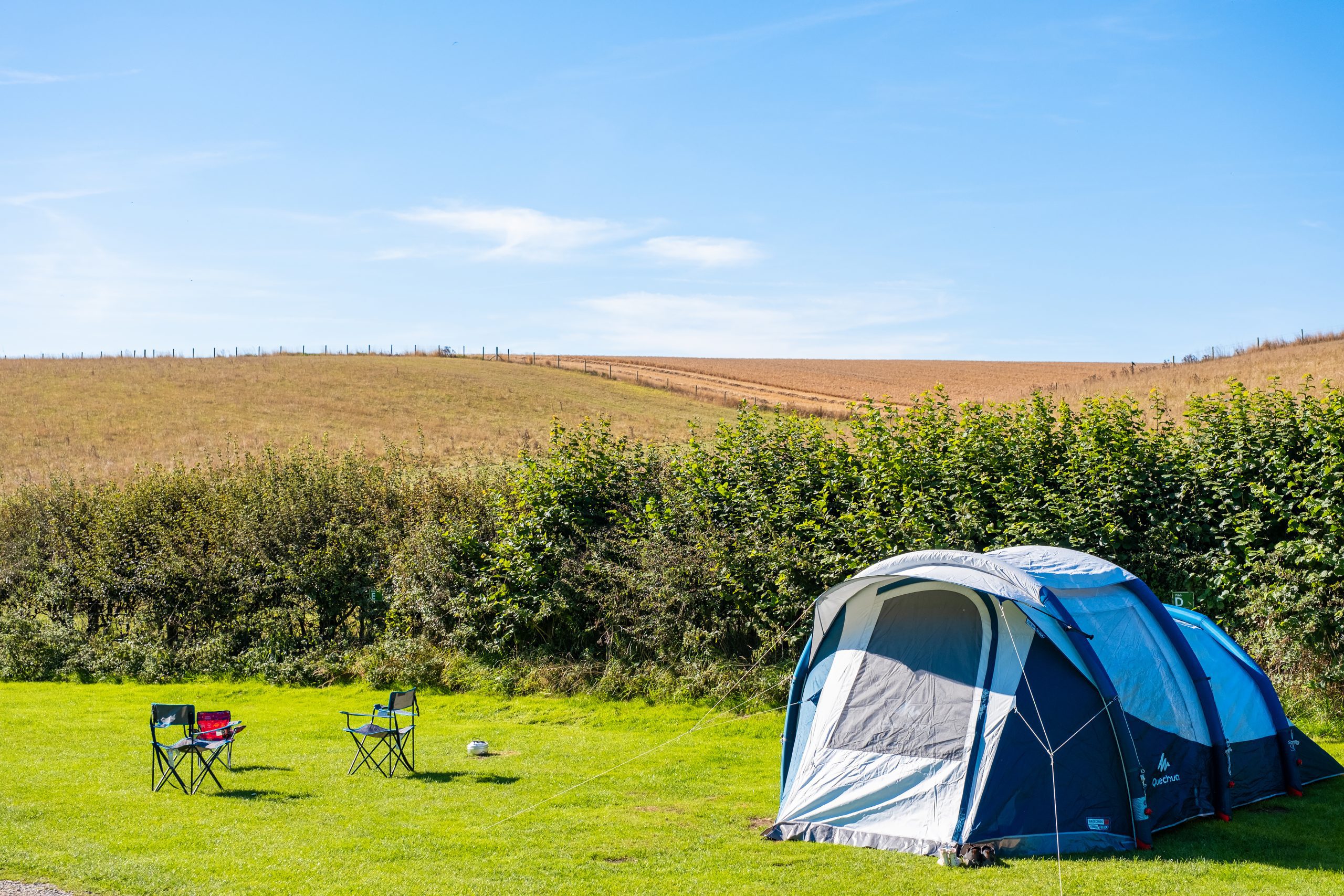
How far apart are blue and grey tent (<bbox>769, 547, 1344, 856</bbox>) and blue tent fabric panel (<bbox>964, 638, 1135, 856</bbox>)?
12 millimetres

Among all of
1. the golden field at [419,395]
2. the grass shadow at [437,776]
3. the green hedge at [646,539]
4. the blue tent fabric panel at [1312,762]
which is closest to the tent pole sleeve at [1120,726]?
the blue tent fabric panel at [1312,762]

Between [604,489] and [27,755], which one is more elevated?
[604,489]

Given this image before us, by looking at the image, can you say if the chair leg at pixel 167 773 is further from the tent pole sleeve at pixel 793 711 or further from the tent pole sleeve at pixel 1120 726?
the tent pole sleeve at pixel 1120 726

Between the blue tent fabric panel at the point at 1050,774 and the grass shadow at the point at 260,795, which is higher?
the blue tent fabric panel at the point at 1050,774

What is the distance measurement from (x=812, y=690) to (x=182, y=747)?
20.7 ft

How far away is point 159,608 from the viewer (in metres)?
18.7

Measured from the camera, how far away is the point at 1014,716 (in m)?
7.86

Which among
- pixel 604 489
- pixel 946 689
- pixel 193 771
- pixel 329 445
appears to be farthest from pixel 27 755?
pixel 329 445

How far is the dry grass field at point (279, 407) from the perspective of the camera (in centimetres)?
3859

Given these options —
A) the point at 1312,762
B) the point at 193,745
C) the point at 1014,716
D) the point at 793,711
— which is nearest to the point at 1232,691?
the point at 1312,762

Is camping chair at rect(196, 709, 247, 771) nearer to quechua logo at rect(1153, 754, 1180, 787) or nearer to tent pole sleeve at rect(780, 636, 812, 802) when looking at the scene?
tent pole sleeve at rect(780, 636, 812, 802)

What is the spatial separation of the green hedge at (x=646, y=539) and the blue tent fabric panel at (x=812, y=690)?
349cm

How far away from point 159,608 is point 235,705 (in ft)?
14.4

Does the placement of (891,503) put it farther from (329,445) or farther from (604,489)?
(329,445)
